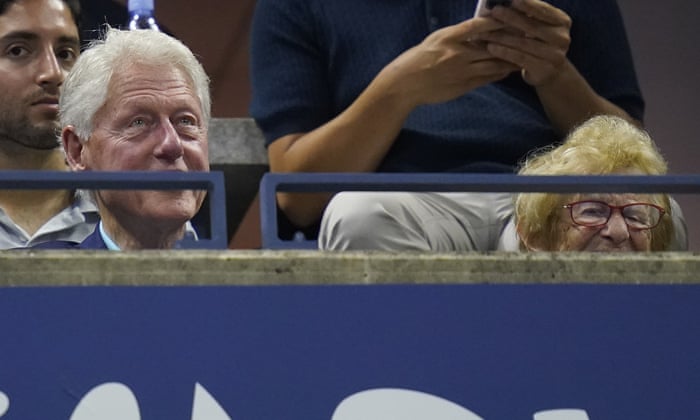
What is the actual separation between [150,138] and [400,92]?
0.46 m

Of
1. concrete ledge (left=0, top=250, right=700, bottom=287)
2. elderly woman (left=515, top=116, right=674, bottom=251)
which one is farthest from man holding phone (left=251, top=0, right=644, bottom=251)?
concrete ledge (left=0, top=250, right=700, bottom=287)

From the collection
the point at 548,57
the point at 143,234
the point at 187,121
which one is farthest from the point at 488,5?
the point at 143,234

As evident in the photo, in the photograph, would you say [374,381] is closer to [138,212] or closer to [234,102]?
[138,212]

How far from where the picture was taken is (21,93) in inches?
118

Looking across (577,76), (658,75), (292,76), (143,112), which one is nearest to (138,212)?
(143,112)

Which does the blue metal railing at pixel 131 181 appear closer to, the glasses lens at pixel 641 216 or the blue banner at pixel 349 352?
the blue banner at pixel 349 352

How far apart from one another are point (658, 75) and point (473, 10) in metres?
1.41

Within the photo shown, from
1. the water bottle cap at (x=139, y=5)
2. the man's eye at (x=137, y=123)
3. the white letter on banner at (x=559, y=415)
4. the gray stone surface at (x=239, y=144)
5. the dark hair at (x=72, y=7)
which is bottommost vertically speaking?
the white letter on banner at (x=559, y=415)

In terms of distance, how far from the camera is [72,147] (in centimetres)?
269

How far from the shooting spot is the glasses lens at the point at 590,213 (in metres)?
2.53

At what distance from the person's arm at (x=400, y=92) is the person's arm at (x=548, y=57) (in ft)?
0.09

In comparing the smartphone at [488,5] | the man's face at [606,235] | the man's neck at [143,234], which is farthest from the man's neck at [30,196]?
the man's face at [606,235]

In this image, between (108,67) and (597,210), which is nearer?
(597,210)

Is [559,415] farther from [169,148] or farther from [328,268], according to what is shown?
[169,148]
